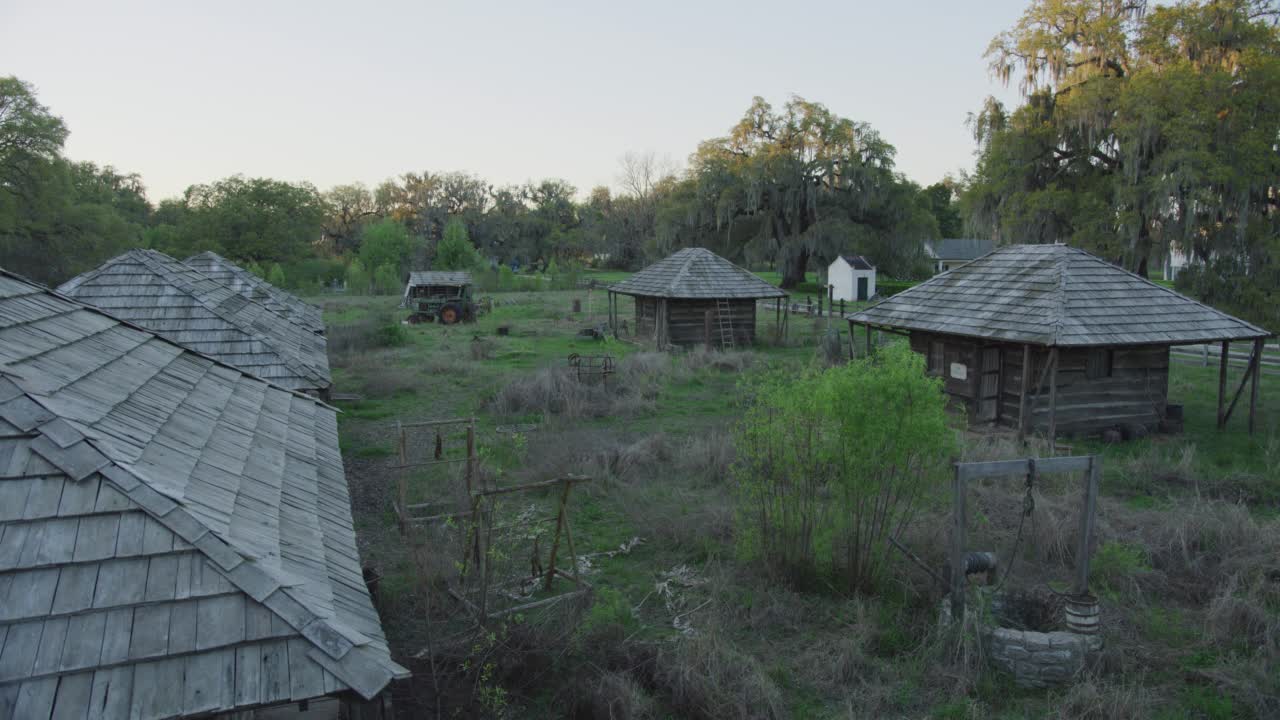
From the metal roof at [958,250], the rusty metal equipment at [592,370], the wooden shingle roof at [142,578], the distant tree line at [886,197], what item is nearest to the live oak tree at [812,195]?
the distant tree line at [886,197]

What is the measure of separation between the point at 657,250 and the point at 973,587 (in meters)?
43.6

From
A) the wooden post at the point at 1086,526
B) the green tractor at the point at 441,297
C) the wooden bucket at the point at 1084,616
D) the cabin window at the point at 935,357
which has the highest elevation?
the green tractor at the point at 441,297

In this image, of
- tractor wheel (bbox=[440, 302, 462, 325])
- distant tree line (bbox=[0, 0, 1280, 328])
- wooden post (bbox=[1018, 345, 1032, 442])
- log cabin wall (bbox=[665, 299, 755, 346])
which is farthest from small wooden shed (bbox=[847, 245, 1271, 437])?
tractor wheel (bbox=[440, 302, 462, 325])

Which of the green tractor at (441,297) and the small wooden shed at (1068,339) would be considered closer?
the small wooden shed at (1068,339)

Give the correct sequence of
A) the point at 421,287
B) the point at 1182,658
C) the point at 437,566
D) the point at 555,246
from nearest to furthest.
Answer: the point at 1182,658, the point at 437,566, the point at 421,287, the point at 555,246

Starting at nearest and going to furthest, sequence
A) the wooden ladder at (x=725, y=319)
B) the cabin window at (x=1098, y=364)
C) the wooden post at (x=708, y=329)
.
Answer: the cabin window at (x=1098, y=364)
the wooden post at (x=708, y=329)
the wooden ladder at (x=725, y=319)

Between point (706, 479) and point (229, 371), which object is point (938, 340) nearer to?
point (706, 479)

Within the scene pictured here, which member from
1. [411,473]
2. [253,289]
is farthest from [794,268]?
[411,473]

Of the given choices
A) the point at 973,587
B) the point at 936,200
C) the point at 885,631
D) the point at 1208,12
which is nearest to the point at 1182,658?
the point at 973,587

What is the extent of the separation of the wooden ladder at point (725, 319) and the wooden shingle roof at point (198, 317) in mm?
16105

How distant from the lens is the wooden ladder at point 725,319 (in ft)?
92.2

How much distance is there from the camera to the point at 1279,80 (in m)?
19.7

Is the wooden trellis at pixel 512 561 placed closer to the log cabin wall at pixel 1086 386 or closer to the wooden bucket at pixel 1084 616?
the wooden bucket at pixel 1084 616

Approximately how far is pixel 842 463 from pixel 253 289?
14666 mm
